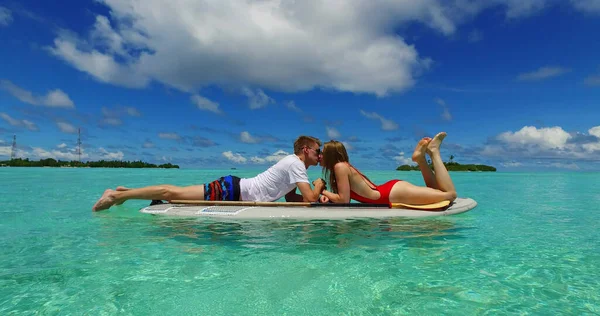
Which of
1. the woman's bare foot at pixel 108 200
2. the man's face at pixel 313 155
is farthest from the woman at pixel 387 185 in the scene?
the woman's bare foot at pixel 108 200

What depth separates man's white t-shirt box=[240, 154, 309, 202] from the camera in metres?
7.62

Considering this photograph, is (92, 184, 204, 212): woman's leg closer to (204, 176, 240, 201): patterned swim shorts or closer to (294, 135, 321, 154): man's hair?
(204, 176, 240, 201): patterned swim shorts

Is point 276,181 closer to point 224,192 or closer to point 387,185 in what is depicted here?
point 224,192

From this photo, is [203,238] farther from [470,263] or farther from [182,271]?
[470,263]

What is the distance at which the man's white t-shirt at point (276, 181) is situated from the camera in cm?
762

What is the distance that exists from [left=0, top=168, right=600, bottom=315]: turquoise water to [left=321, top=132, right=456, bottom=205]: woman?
660 mm

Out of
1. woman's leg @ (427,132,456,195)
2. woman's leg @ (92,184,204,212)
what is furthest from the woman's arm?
woman's leg @ (92,184,204,212)

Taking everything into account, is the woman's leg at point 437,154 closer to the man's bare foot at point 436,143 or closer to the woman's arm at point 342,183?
the man's bare foot at point 436,143

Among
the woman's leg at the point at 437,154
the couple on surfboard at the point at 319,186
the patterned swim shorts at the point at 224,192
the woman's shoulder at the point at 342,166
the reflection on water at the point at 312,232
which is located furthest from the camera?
the patterned swim shorts at the point at 224,192

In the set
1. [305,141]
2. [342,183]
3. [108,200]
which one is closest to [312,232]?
[342,183]

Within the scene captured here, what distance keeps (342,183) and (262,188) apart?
6.14 feet

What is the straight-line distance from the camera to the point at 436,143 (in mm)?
7863

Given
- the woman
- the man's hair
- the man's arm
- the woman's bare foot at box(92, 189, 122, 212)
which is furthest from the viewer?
the man's arm

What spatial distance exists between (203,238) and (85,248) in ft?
5.71
